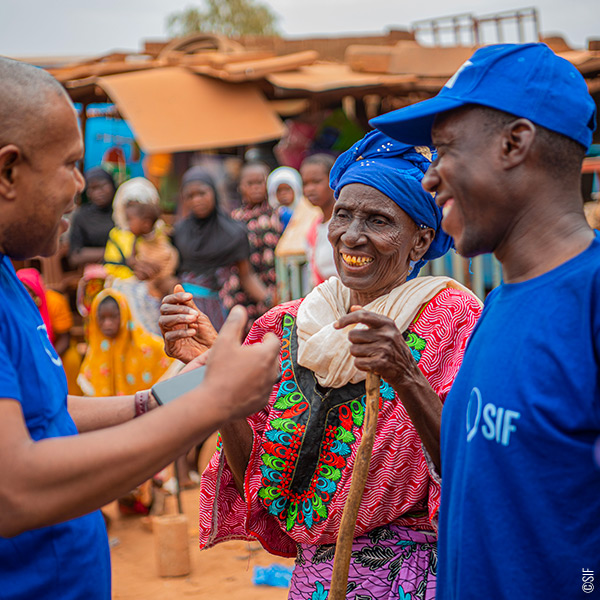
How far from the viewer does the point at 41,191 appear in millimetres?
1464

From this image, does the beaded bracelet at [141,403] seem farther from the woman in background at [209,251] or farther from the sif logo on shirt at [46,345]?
the woman in background at [209,251]

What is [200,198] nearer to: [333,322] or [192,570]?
[192,570]

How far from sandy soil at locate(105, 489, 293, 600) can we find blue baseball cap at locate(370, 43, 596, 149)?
11.4 ft

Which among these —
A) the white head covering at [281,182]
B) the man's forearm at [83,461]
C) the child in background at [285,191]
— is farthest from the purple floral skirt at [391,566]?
the white head covering at [281,182]

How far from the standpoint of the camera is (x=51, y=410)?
1.51 metres

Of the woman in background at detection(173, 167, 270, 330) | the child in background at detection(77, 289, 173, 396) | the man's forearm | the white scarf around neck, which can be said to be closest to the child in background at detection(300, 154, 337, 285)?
the woman in background at detection(173, 167, 270, 330)

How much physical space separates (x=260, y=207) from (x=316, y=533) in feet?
20.2

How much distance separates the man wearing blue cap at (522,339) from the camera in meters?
1.35

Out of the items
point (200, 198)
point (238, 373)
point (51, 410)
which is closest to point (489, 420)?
point (238, 373)

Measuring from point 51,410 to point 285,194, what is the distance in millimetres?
7680

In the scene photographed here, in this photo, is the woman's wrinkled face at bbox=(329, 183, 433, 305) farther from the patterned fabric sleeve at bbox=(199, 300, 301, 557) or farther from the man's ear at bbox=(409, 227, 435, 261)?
the patterned fabric sleeve at bbox=(199, 300, 301, 557)

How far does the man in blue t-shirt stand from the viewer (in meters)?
1.27

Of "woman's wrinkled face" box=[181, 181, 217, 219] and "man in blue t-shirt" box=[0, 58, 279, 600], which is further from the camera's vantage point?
"woman's wrinkled face" box=[181, 181, 217, 219]

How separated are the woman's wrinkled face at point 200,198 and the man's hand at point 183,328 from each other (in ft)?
16.8
